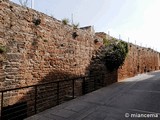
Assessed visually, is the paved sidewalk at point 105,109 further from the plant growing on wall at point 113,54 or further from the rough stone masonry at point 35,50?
the plant growing on wall at point 113,54

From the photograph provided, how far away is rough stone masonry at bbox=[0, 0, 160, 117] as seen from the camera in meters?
6.30

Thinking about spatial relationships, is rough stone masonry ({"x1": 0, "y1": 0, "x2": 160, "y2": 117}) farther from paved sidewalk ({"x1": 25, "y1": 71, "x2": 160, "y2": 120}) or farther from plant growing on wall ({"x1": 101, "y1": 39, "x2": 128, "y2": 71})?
paved sidewalk ({"x1": 25, "y1": 71, "x2": 160, "y2": 120})

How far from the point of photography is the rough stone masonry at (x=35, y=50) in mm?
6301

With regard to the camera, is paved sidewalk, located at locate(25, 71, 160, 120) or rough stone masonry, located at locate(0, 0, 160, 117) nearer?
paved sidewalk, located at locate(25, 71, 160, 120)

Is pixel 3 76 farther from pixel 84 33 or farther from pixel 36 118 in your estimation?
pixel 84 33

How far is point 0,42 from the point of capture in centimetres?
601

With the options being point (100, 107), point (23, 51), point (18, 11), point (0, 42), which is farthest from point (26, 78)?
point (100, 107)

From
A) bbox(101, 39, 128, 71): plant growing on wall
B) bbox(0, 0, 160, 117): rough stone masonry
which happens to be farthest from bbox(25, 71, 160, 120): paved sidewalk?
bbox(101, 39, 128, 71): plant growing on wall

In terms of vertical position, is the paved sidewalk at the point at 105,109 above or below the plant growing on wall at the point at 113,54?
below

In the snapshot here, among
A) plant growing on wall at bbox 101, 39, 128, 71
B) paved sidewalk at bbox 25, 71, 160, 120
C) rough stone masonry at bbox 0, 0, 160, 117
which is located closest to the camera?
paved sidewalk at bbox 25, 71, 160, 120

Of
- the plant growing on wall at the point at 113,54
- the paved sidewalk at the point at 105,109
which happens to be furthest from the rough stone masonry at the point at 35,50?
the paved sidewalk at the point at 105,109

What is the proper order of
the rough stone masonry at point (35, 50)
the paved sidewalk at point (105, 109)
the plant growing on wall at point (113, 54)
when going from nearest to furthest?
1. the paved sidewalk at point (105, 109)
2. the rough stone masonry at point (35, 50)
3. the plant growing on wall at point (113, 54)

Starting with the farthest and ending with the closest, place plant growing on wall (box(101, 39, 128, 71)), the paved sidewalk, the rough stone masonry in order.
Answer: plant growing on wall (box(101, 39, 128, 71)) < the rough stone masonry < the paved sidewalk

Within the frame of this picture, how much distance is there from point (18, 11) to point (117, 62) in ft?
24.1
